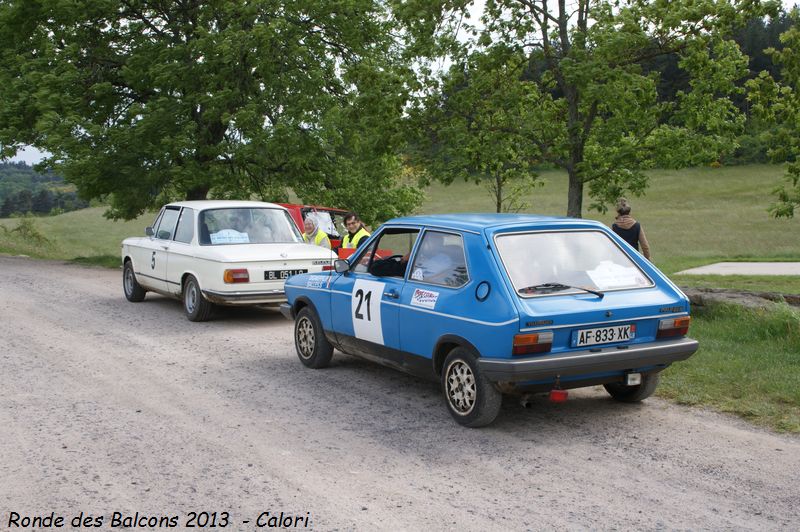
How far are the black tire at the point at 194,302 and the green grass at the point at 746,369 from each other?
6576mm

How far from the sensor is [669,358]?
264 inches

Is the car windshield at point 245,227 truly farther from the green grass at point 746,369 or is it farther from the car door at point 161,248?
the green grass at point 746,369

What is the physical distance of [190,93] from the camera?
78.0 ft

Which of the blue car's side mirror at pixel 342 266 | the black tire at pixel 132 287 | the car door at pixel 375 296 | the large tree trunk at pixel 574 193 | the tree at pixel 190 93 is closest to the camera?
the car door at pixel 375 296

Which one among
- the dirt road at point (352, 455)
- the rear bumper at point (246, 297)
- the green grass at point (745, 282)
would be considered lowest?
the green grass at point (745, 282)

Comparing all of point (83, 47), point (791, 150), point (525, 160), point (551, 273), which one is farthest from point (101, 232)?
point (551, 273)

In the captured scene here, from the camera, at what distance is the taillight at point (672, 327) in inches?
266

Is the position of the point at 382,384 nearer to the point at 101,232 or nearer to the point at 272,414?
the point at 272,414

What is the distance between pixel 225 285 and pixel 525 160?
6673 millimetres

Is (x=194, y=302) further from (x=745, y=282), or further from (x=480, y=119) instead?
(x=745, y=282)

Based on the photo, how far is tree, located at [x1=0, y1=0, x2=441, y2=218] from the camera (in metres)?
22.9

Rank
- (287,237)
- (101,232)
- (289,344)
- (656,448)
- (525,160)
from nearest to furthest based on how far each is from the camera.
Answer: (656,448) < (289,344) < (287,237) < (525,160) < (101,232)

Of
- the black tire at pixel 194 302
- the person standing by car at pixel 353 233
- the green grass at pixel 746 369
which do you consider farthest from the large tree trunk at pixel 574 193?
the black tire at pixel 194 302

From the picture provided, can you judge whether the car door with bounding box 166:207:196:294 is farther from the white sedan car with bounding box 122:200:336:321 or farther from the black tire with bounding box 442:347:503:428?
the black tire with bounding box 442:347:503:428
